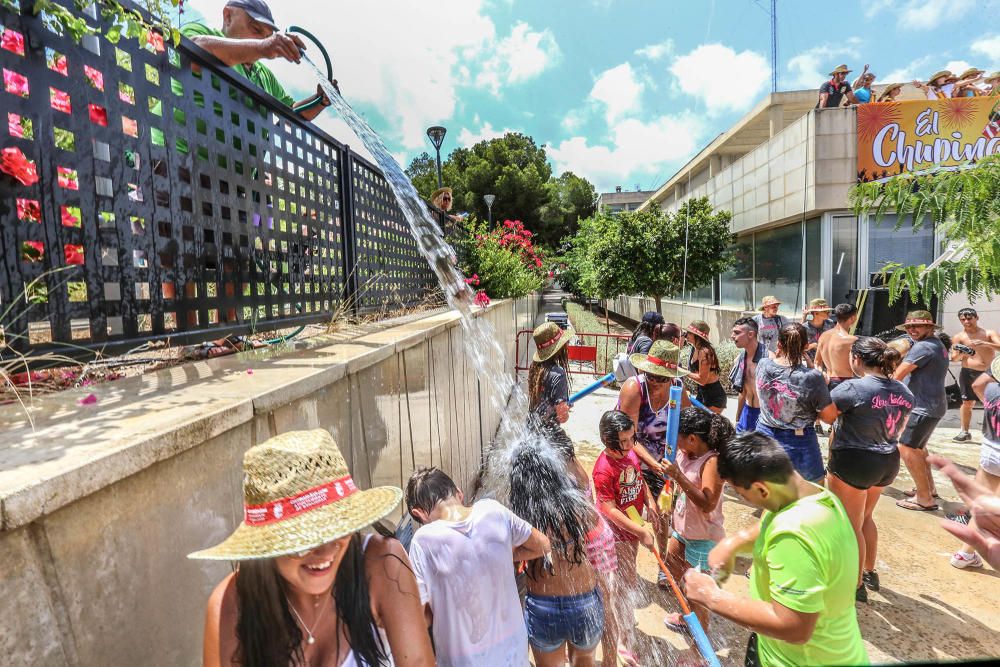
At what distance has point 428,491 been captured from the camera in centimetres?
202

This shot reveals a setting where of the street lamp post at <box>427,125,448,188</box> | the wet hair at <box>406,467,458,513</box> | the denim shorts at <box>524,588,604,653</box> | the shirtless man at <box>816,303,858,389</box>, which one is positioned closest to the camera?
the wet hair at <box>406,467,458,513</box>

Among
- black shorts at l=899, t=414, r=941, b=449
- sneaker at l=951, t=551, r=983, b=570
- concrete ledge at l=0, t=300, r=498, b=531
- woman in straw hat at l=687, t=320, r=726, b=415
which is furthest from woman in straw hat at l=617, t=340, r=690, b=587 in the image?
black shorts at l=899, t=414, r=941, b=449

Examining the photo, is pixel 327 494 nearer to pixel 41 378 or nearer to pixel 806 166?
pixel 41 378

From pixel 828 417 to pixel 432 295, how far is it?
479 cm

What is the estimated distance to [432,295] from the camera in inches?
266

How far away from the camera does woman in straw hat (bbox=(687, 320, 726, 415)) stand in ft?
16.0

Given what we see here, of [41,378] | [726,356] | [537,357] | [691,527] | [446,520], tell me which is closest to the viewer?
[41,378]

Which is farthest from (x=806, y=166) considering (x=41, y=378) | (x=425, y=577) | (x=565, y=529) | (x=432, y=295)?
(x=41, y=378)

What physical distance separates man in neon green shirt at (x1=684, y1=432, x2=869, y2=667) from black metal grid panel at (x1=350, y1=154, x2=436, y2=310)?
3.41m

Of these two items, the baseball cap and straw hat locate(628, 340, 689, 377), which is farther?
straw hat locate(628, 340, 689, 377)

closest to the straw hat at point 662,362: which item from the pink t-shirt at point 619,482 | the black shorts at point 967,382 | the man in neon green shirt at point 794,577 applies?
the pink t-shirt at point 619,482

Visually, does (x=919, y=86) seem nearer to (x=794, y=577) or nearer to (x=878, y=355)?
(x=878, y=355)

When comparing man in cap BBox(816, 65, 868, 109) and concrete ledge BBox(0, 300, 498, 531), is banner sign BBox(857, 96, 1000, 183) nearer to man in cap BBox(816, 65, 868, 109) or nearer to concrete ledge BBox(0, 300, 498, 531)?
man in cap BBox(816, 65, 868, 109)

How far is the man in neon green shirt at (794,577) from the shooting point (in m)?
1.69
